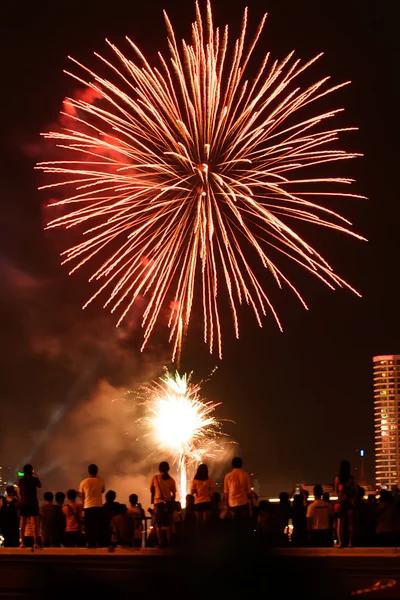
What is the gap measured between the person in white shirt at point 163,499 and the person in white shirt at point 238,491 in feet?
3.06

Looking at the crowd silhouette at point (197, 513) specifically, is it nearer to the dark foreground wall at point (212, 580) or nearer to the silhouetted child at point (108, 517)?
the silhouetted child at point (108, 517)

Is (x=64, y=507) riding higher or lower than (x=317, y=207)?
lower

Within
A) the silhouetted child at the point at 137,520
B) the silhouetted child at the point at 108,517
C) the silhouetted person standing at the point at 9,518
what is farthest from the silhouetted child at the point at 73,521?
the silhouetted person standing at the point at 9,518

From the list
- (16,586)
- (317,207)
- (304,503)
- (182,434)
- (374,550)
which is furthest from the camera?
(182,434)

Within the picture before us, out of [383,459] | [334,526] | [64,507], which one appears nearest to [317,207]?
[334,526]

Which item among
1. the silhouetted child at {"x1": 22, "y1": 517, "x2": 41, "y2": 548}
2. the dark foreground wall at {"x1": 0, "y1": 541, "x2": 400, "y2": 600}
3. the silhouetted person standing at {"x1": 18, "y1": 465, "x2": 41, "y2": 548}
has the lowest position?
the silhouetted child at {"x1": 22, "y1": 517, "x2": 41, "y2": 548}

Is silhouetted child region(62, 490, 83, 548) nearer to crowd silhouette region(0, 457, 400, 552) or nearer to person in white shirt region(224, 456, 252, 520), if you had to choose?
crowd silhouette region(0, 457, 400, 552)

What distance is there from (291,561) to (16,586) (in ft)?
22.2

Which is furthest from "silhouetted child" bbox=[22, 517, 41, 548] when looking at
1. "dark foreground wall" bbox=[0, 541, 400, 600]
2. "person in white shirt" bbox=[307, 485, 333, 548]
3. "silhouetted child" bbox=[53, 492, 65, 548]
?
"dark foreground wall" bbox=[0, 541, 400, 600]

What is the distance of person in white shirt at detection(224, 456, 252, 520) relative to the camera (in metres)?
17.6

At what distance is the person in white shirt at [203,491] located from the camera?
1781 centimetres

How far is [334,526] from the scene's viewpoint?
1991 centimetres

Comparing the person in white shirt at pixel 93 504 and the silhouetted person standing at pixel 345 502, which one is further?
the person in white shirt at pixel 93 504

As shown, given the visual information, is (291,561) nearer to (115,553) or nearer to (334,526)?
(115,553)
